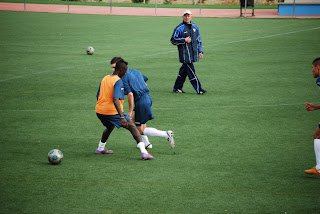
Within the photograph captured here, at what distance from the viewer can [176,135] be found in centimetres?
1123

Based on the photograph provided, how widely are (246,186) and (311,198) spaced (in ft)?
3.31

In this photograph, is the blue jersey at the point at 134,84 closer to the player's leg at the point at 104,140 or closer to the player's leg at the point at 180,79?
the player's leg at the point at 104,140

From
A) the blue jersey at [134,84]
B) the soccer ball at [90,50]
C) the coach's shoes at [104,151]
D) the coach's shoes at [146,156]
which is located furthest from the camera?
the soccer ball at [90,50]

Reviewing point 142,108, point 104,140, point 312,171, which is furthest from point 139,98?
point 312,171

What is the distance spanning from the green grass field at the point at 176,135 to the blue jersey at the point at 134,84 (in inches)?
47.2

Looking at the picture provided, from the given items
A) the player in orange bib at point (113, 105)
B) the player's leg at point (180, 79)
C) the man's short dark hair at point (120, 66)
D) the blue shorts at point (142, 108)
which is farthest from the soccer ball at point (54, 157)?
the player's leg at point (180, 79)

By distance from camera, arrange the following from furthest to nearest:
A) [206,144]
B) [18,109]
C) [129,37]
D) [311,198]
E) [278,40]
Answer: [129,37], [278,40], [18,109], [206,144], [311,198]

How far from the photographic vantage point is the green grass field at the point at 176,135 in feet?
25.3

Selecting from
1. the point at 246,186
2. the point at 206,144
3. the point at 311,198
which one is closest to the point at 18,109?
the point at 206,144

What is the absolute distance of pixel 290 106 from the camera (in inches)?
545

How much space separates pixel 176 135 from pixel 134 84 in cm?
205

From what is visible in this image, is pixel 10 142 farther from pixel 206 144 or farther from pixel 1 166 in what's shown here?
pixel 206 144

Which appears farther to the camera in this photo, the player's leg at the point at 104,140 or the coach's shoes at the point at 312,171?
the player's leg at the point at 104,140

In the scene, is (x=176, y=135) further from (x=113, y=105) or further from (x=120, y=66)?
(x=120, y=66)
